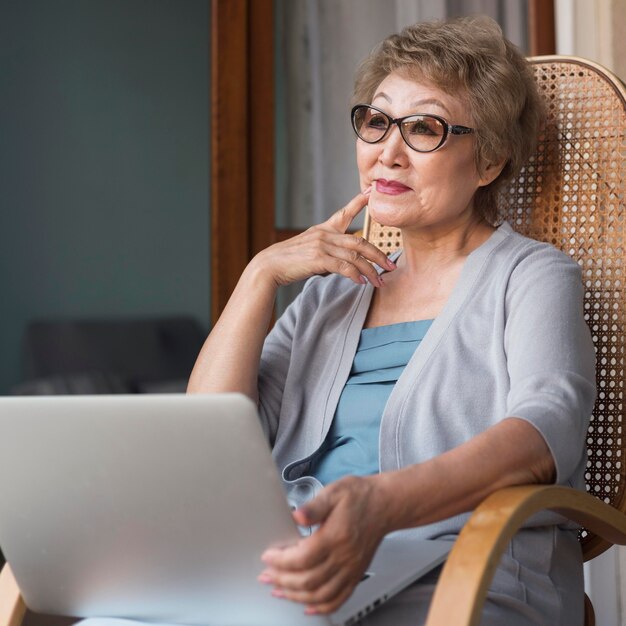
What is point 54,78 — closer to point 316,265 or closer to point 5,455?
point 316,265

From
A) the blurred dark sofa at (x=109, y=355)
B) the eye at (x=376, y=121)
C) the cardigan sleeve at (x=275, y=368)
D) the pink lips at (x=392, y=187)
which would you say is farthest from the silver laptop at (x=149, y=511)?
the blurred dark sofa at (x=109, y=355)

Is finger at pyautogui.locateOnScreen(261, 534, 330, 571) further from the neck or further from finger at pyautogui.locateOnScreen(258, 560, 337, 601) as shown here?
the neck

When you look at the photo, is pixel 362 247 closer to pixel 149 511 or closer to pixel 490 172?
pixel 490 172

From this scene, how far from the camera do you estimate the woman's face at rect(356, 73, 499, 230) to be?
1619 mm

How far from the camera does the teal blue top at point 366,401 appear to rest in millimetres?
1576

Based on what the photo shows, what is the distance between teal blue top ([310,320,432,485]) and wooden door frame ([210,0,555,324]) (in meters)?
1.33

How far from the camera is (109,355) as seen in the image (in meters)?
2.90

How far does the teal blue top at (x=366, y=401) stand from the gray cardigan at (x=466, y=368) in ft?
0.07

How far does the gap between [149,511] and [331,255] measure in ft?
2.25

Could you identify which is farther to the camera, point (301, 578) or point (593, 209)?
point (593, 209)

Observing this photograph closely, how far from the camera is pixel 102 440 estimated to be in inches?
41.5

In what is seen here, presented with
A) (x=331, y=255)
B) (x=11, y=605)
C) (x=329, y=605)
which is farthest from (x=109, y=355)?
(x=329, y=605)

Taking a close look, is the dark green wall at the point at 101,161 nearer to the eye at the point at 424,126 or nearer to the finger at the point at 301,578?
the eye at the point at 424,126

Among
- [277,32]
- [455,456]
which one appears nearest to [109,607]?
[455,456]
